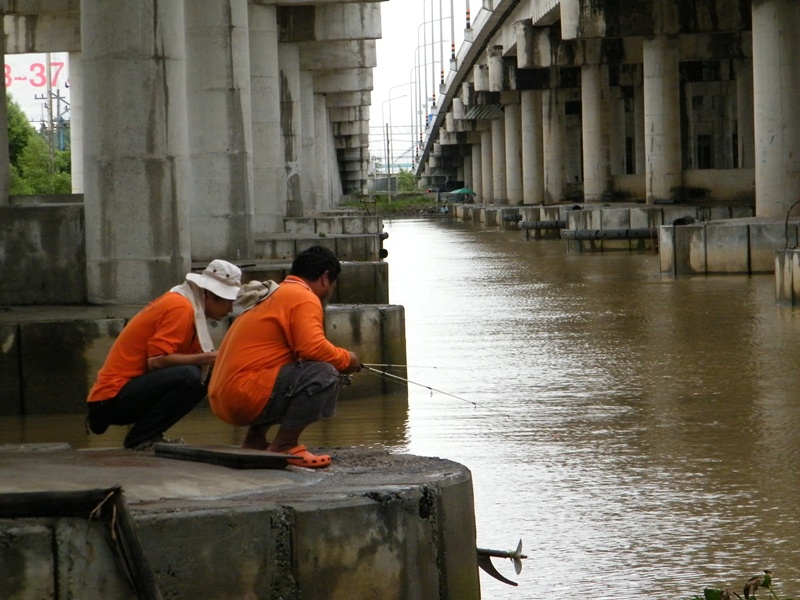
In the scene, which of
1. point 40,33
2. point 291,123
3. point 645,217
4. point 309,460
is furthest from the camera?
point 291,123

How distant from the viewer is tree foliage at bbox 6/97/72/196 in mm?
71062

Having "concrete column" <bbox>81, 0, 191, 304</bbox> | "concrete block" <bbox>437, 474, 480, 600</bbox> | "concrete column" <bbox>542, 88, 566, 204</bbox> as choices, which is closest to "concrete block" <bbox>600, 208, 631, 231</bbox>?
"concrete column" <bbox>542, 88, 566, 204</bbox>

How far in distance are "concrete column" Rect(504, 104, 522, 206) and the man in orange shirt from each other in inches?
2768

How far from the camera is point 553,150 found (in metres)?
61.1

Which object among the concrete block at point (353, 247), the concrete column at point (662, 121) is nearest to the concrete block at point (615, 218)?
the concrete column at point (662, 121)

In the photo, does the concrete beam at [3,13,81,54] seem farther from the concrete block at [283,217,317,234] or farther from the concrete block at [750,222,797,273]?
the concrete block at [750,222,797,273]

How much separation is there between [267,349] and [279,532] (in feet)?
6.05

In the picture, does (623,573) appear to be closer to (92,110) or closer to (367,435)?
(367,435)

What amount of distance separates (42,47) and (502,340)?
24.9 meters

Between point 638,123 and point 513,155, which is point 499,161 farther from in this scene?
point 638,123

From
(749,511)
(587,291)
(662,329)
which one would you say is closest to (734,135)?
(587,291)

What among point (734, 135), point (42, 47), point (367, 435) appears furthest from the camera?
point (734, 135)

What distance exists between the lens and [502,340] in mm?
17922

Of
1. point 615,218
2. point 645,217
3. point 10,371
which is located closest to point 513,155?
point 615,218
